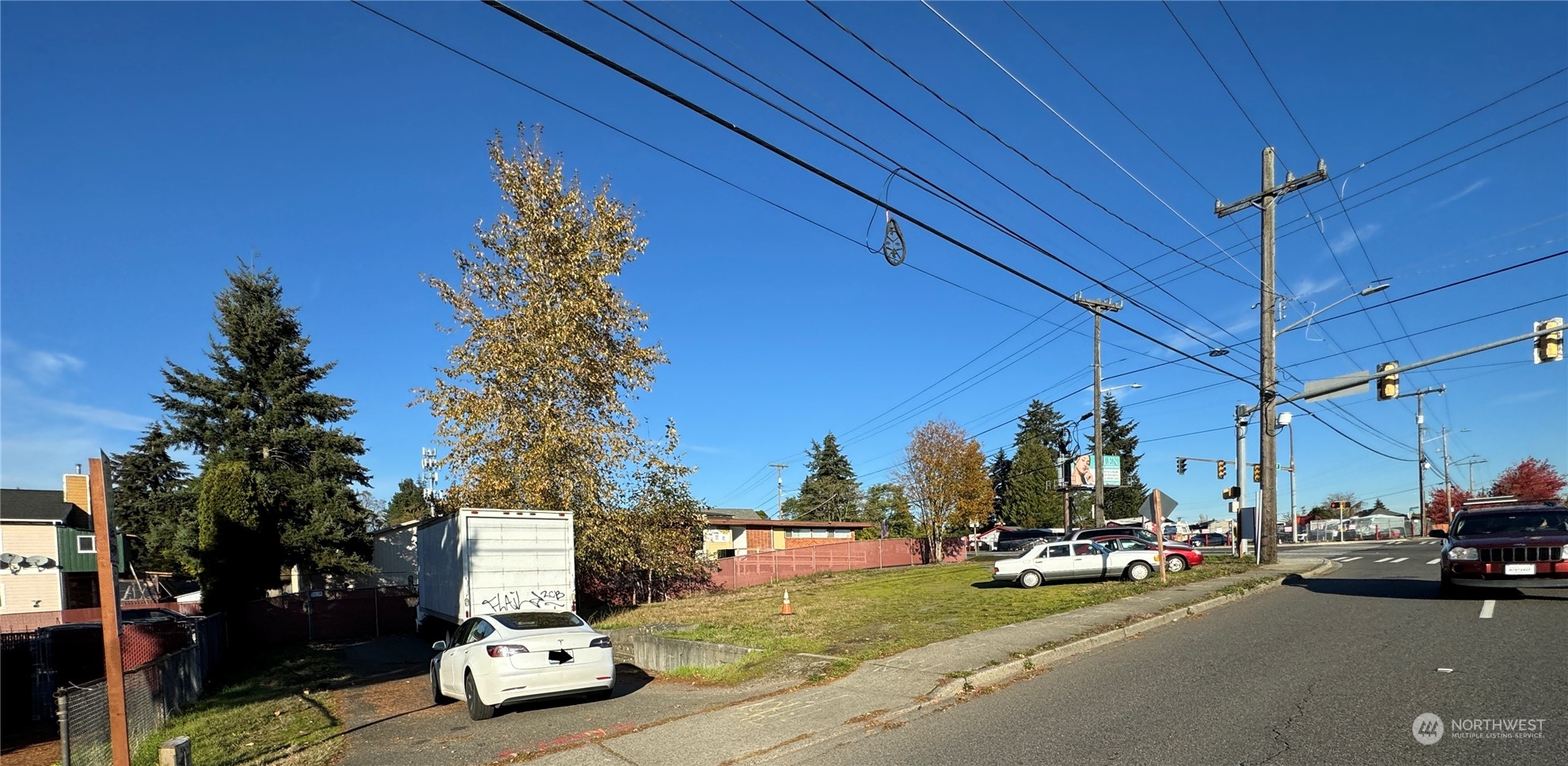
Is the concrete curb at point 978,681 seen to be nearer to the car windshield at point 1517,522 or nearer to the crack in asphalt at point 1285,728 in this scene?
the crack in asphalt at point 1285,728

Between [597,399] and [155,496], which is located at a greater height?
[597,399]

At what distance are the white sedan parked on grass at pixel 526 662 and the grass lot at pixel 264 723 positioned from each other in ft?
5.41

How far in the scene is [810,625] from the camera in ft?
55.4

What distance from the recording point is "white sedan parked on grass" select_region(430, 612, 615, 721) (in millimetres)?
10766

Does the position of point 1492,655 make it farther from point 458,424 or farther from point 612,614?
point 612,614

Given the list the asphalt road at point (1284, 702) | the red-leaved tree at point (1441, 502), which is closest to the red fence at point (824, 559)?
the asphalt road at point (1284, 702)

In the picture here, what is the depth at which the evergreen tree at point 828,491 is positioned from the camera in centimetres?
9081

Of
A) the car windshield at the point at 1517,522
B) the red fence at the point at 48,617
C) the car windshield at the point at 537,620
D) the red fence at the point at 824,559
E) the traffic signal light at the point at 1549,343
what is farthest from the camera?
the red fence at the point at 824,559

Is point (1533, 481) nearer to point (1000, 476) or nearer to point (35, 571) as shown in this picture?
point (1000, 476)

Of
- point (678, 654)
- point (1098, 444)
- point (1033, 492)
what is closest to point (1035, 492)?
point (1033, 492)

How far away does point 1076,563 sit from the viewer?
2284 centimetres

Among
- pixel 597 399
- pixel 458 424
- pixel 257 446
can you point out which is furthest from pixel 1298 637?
pixel 257 446

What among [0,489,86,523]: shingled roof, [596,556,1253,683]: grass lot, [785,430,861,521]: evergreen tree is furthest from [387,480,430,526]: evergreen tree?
[596,556,1253,683]: grass lot

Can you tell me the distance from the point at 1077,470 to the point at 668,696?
36220mm
